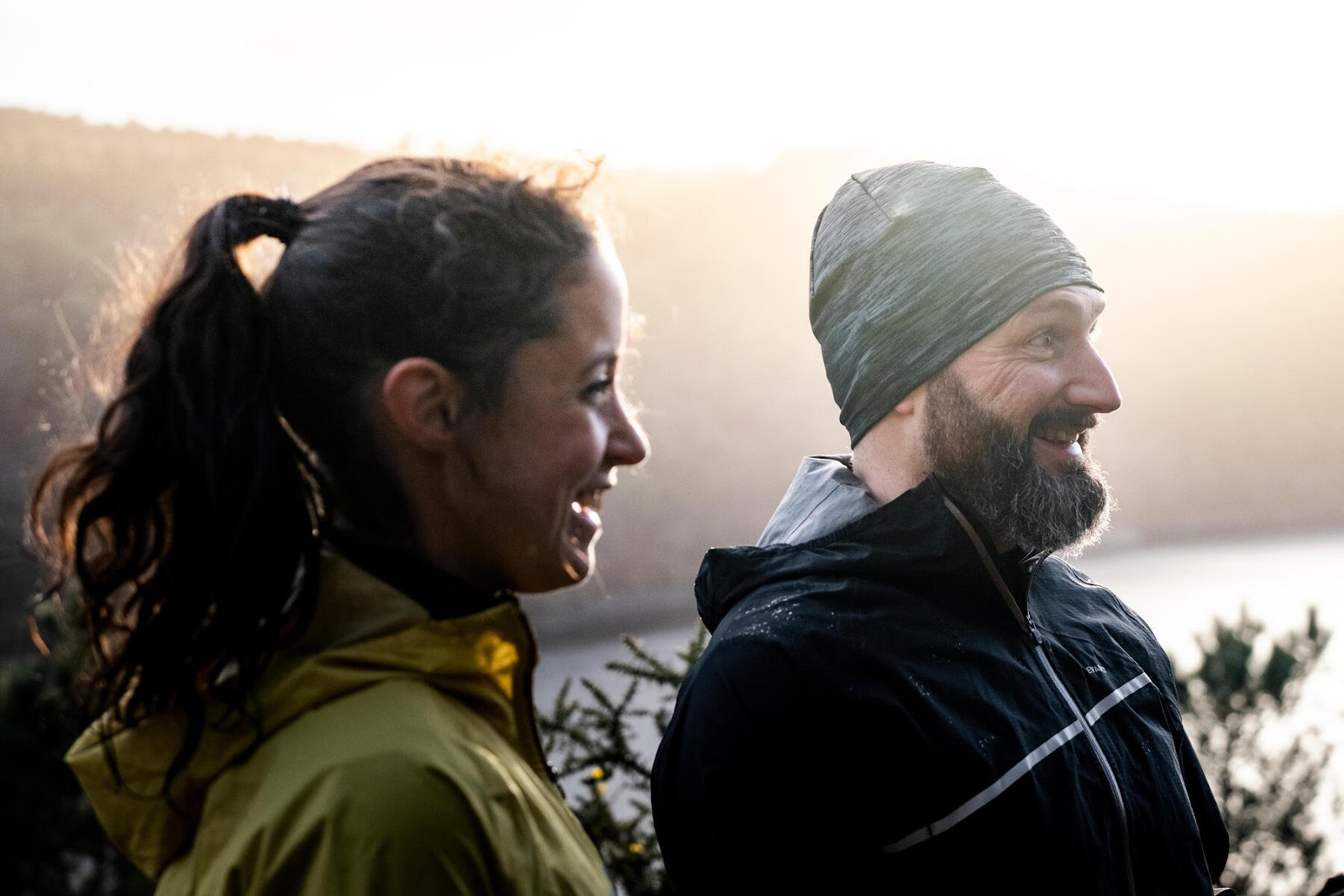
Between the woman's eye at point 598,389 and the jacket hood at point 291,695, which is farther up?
the woman's eye at point 598,389

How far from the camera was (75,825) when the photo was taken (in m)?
4.23

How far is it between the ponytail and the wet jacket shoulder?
755 mm

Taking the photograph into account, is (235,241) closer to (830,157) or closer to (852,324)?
(852,324)

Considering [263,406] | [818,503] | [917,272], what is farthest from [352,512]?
[917,272]

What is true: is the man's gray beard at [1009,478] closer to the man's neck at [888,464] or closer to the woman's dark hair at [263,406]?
the man's neck at [888,464]

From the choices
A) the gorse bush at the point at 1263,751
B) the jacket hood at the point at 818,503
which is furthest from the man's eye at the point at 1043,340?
the gorse bush at the point at 1263,751

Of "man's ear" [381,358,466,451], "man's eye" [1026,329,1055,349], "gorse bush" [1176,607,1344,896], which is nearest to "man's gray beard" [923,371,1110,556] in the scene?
"man's eye" [1026,329,1055,349]

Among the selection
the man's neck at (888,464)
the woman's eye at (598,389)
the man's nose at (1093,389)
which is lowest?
the man's neck at (888,464)

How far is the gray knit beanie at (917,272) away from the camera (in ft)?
6.90

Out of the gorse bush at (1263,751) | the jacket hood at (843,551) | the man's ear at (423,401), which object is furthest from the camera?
the gorse bush at (1263,751)

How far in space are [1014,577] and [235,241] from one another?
1430 mm

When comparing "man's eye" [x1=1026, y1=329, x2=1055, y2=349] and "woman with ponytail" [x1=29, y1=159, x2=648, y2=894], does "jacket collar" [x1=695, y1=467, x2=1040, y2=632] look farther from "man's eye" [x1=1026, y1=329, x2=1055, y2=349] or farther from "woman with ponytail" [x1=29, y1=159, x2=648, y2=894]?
"woman with ponytail" [x1=29, y1=159, x2=648, y2=894]

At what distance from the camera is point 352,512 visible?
4.52 ft

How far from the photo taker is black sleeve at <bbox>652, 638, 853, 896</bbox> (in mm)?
1652
